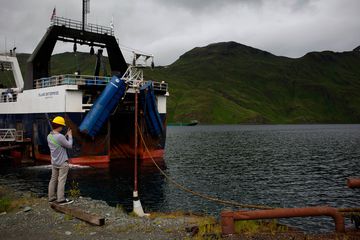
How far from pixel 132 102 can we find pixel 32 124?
11.2m

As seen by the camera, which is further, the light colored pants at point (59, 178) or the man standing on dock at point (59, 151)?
the light colored pants at point (59, 178)

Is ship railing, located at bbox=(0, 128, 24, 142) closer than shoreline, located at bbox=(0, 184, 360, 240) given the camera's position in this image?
No

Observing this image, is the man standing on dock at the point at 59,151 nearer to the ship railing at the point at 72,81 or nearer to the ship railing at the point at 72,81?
the ship railing at the point at 72,81

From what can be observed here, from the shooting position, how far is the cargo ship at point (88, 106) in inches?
1227

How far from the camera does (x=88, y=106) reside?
3228cm

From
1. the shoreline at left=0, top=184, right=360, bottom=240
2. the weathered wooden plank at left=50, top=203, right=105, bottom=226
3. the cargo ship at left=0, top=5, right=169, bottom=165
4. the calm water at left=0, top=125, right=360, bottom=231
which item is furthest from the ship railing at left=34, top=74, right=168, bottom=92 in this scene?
the shoreline at left=0, top=184, right=360, bottom=240

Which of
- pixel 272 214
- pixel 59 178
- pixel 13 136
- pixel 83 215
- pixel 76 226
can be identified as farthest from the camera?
pixel 13 136

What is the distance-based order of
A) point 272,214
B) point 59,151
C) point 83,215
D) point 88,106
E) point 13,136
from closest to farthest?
point 272,214
point 83,215
point 59,151
point 88,106
point 13,136

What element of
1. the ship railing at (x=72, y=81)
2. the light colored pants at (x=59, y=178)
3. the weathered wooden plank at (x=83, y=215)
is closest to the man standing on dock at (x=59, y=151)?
the light colored pants at (x=59, y=178)

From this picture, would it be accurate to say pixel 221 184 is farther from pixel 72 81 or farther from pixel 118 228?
pixel 72 81

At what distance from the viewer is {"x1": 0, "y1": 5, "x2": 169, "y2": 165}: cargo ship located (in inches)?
1227

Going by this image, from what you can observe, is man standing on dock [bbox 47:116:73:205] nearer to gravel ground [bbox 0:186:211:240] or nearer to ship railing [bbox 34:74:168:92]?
gravel ground [bbox 0:186:211:240]

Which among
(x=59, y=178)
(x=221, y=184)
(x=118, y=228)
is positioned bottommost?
(x=221, y=184)

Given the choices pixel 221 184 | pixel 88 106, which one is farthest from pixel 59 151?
pixel 88 106
